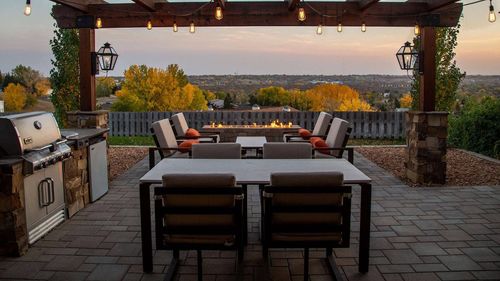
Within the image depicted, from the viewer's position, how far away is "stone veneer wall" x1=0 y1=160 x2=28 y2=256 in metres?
3.42

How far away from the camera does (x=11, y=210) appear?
3455 mm

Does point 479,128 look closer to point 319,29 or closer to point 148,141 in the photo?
point 319,29

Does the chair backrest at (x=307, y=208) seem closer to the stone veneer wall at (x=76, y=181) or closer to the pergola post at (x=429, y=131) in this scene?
the stone veneer wall at (x=76, y=181)

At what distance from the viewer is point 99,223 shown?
4.33 m

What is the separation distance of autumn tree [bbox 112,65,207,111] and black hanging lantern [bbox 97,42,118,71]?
244 inches

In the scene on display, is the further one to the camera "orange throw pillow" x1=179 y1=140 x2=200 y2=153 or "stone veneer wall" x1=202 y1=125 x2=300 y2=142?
"stone veneer wall" x1=202 y1=125 x2=300 y2=142

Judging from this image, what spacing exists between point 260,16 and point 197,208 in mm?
4837

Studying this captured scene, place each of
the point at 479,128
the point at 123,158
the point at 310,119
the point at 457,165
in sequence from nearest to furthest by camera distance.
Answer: the point at 457,165 < the point at 123,158 < the point at 479,128 < the point at 310,119

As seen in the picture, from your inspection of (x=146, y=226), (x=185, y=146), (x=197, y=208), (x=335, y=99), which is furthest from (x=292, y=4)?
(x=335, y=99)

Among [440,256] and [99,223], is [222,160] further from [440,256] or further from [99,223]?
[440,256]

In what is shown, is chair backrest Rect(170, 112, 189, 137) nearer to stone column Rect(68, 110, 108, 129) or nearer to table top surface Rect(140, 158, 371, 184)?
stone column Rect(68, 110, 108, 129)

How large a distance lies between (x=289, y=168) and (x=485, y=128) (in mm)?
6564

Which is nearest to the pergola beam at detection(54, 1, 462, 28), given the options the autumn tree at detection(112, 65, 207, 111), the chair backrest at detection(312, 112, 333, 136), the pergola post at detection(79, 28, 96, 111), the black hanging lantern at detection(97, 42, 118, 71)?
the pergola post at detection(79, 28, 96, 111)

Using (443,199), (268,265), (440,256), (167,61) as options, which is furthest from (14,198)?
(167,61)
